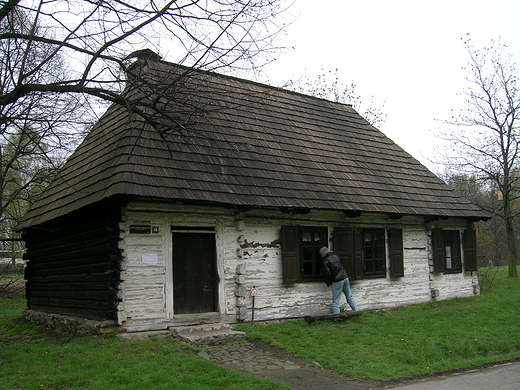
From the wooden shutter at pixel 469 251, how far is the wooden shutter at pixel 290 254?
669 cm

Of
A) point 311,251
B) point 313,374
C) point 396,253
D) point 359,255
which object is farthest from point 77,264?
point 396,253

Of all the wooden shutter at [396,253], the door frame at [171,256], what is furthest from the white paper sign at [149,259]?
the wooden shutter at [396,253]

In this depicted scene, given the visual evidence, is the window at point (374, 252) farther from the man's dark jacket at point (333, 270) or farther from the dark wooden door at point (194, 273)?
the dark wooden door at point (194, 273)

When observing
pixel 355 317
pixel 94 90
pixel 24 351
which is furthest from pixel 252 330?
pixel 94 90

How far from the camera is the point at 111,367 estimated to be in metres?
6.19

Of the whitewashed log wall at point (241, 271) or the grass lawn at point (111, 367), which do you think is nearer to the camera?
the grass lawn at point (111, 367)

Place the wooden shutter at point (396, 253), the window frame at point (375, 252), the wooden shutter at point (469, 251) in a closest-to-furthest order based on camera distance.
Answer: the window frame at point (375, 252) < the wooden shutter at point (396, 253) < the wooden shutter at point (469, 251)

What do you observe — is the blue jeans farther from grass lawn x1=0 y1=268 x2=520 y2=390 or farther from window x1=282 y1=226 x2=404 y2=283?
window x1=282 y1=226 x2=404 y2=283

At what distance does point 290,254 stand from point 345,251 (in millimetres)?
1675

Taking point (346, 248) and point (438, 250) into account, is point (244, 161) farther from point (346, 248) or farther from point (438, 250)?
point (438, 250)

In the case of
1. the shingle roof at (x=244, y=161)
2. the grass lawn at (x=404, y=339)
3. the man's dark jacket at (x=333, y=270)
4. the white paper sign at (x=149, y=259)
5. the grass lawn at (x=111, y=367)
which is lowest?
the grass lawn at (x=404, y=339)

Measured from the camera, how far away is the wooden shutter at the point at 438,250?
43.9ft

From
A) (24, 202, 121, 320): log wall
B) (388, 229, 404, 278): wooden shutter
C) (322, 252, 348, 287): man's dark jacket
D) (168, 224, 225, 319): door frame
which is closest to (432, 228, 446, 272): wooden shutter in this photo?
(388, 229, 404, 278): wooden shutter

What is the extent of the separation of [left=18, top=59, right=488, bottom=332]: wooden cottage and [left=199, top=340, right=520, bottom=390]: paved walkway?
5.77 ft
